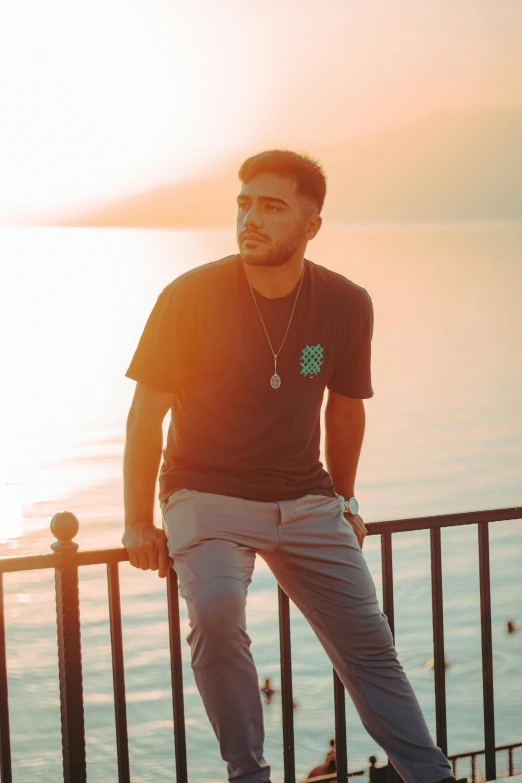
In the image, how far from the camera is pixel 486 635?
3.18 meters

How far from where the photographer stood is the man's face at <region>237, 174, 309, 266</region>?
2932 millimetres

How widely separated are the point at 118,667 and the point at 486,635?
1.10 m

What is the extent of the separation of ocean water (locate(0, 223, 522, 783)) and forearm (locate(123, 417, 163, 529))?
825 cm

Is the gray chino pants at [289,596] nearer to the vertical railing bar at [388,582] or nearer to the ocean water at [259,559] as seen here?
the vertical railing bar at [388,582]

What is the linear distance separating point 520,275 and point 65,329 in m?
42.9

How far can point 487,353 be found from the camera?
1714 inches

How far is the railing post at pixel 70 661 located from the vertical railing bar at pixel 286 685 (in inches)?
22.0

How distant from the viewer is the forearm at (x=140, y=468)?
2848 mm

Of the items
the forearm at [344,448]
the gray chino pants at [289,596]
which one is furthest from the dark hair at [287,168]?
the gray chino pants at [289,596]

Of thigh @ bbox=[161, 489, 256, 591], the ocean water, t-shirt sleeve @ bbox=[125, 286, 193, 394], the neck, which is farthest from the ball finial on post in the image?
the ocean water

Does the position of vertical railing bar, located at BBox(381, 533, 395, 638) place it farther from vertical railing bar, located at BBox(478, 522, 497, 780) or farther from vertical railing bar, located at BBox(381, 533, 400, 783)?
vertical railing bar, located at BBox(478, 522, 497, 780)

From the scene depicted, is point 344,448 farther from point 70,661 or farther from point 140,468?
point 70,661

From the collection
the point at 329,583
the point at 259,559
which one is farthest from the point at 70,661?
the point at 259,559

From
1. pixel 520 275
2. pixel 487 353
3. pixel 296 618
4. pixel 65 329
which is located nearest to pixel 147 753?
pixel 296 618
